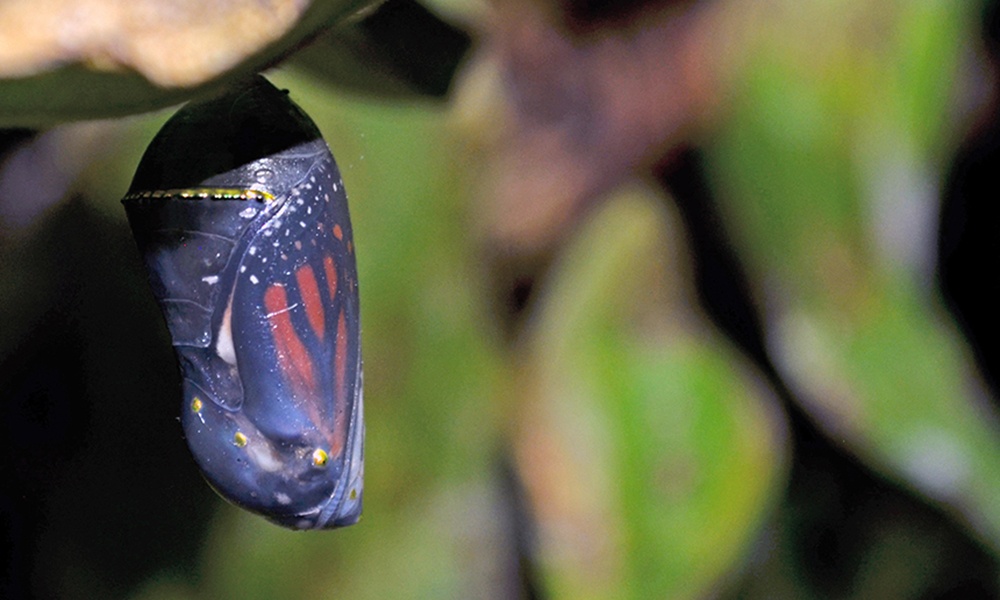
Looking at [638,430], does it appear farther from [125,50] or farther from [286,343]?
[125,50]

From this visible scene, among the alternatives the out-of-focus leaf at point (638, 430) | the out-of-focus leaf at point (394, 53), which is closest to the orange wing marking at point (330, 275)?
the out-of-focus leaf at point (394, 53)

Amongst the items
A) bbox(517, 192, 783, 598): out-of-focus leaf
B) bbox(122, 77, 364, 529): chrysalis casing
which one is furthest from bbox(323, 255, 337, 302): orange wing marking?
bbox(517, 192, 783, 598): out-of-focus leaf

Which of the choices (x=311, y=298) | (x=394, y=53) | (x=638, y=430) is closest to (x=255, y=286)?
(x=311, y=298)

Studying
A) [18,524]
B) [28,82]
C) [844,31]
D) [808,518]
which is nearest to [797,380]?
[844,31]

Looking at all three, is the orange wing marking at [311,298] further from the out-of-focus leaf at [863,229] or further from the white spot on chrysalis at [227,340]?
the out-of-focus leaf at [863,229]

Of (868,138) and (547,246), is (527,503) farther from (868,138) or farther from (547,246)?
(868,138)

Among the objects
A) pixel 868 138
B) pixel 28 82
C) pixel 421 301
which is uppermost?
pixel 28 82
